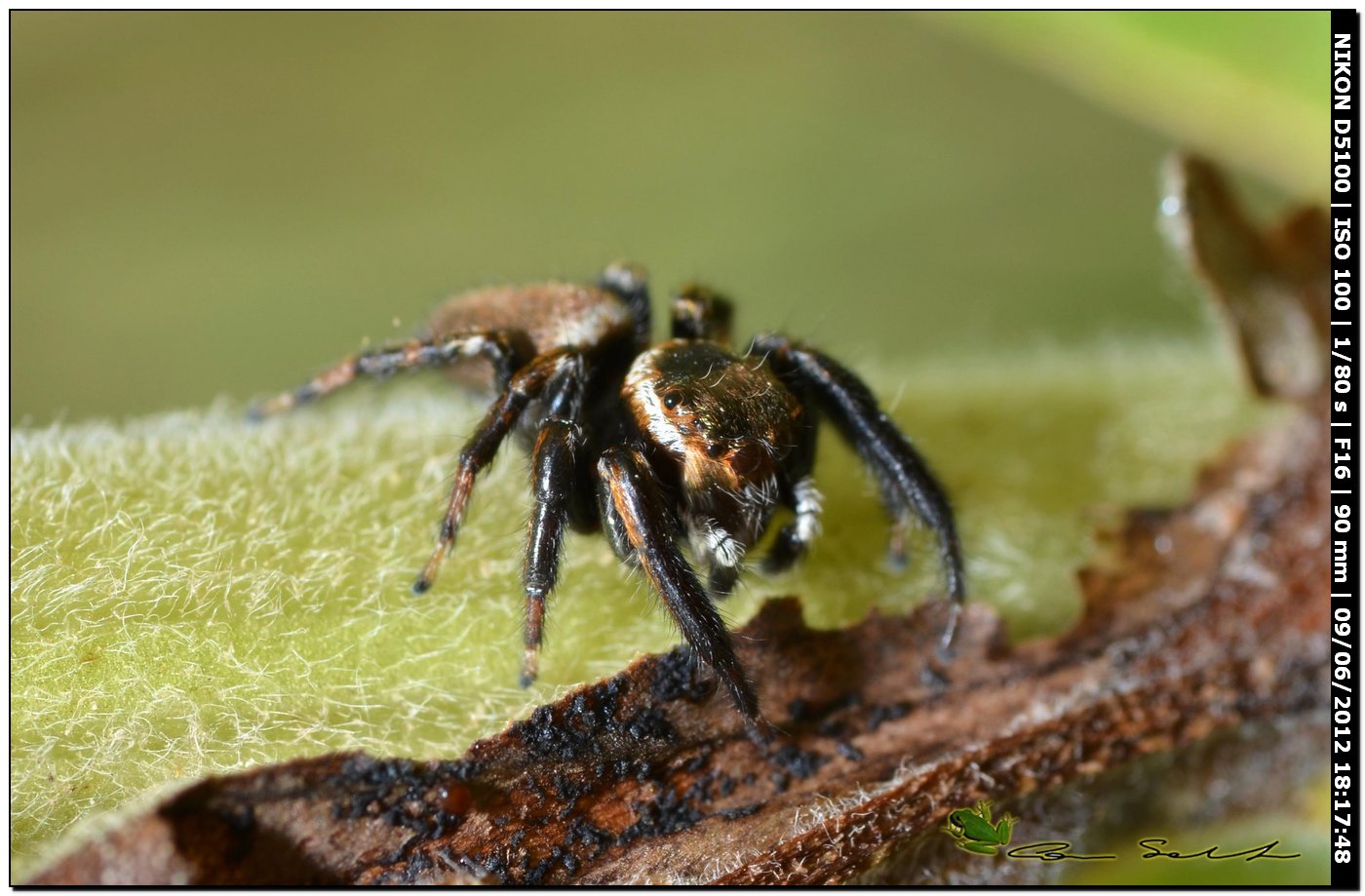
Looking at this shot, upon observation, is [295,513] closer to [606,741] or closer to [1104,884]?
[606,741]

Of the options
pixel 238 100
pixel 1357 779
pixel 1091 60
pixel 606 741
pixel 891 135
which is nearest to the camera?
pixel 606 741

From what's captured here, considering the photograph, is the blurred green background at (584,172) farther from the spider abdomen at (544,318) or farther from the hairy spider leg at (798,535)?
the hairy spider leg at (798,535)

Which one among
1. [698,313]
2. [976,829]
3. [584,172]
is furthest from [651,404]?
[584,172]

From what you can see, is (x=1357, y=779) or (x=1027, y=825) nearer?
(x=1027, y=825)

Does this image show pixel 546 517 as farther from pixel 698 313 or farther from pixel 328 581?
pixel 698 313

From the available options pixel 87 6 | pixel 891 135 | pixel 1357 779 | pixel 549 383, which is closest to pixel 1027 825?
pixel 1357 779
